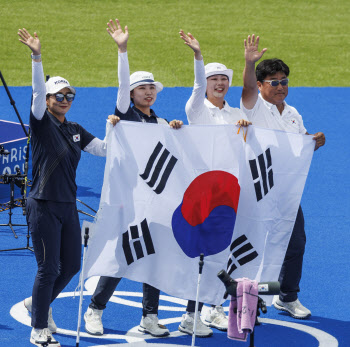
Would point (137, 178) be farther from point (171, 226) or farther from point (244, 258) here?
point (244, 258)

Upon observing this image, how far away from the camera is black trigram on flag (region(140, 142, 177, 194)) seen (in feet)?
23.3

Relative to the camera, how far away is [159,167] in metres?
7.11

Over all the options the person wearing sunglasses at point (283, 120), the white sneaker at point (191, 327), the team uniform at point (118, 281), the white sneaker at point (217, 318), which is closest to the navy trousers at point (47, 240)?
the team uniform at point (118, 281)

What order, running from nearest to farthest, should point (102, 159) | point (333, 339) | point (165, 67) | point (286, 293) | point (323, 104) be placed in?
point (333, 339) < point (286, 293) < point (102, 159) < point (323, 104) < point (165, 67)

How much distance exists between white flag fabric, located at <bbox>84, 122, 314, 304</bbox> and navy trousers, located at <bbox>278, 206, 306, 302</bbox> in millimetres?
746

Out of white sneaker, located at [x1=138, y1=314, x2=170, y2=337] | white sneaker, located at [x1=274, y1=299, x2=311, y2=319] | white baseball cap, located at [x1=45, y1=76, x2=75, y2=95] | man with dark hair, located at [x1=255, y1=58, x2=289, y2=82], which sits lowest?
white sneaker, located at [x1=138, y1=314, x2=170, y2=337]

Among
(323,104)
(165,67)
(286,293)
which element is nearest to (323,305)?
(286,293)

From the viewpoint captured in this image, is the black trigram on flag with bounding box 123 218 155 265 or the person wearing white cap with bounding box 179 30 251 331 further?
the person wearing white cap with bounding box 179 30 251 331

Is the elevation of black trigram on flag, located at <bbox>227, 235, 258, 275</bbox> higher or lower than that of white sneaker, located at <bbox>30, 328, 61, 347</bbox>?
higher

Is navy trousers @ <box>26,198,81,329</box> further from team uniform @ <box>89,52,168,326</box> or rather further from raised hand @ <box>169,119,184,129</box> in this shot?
raised hand @ <box>169,119,184,129</box>

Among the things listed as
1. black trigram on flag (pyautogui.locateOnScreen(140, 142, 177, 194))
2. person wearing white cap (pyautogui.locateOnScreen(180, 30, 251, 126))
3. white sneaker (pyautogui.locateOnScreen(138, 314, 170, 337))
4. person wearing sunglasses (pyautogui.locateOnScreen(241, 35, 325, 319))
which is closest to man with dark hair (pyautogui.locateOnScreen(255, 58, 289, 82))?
person wearing sunglasses (pyautogui.locateOnScreen(241, 35, 325, 319))

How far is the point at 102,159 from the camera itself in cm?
1383

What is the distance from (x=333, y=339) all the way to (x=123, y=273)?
1900mm

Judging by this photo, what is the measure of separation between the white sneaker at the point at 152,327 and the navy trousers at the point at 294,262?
1317 millimetres
